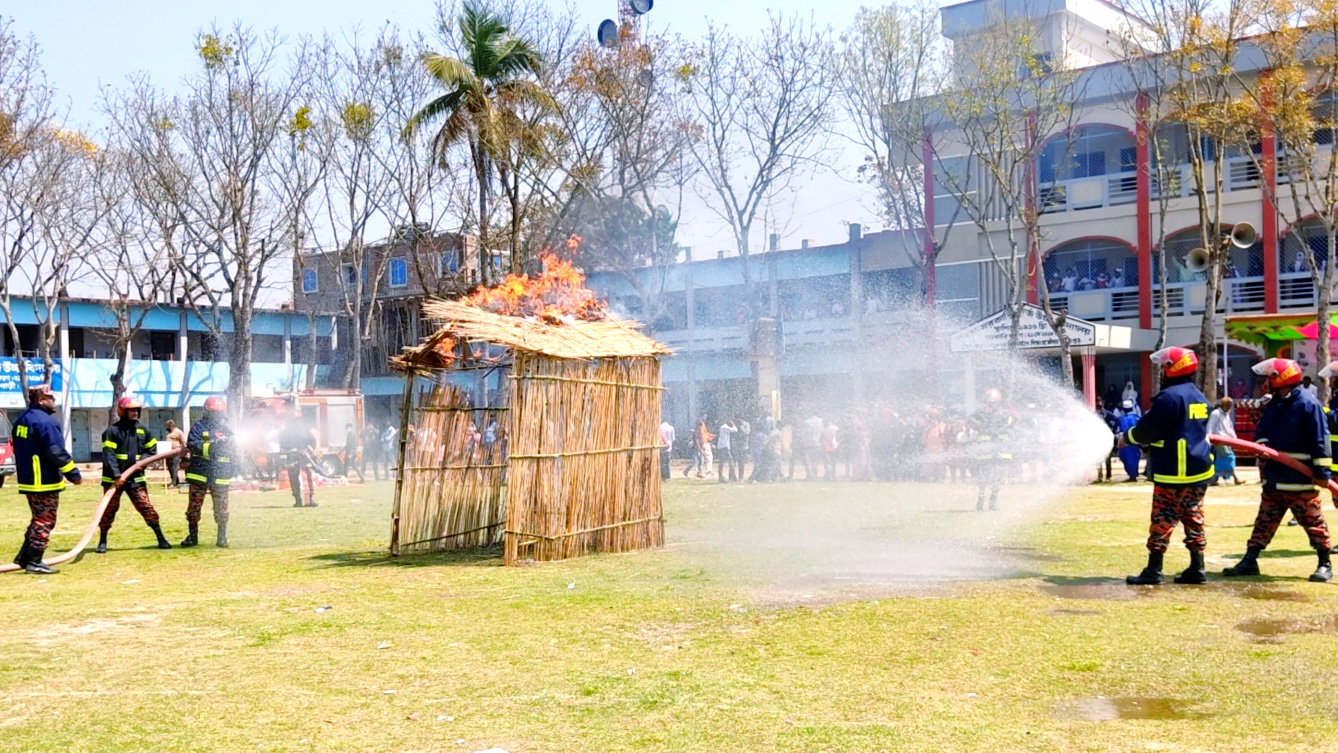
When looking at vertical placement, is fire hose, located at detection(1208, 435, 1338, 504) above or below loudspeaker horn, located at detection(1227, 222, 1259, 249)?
below

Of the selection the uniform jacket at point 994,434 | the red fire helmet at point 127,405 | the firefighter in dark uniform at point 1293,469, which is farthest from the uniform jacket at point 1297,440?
the red fire helmet at point 127,405

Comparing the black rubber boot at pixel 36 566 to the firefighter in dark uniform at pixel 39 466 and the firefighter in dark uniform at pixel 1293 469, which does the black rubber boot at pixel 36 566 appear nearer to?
the firefighter in dark uniform at pixel 39 466

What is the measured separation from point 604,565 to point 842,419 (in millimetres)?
18415

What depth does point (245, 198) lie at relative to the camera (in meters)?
35.1

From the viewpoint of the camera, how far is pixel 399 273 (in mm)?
57812

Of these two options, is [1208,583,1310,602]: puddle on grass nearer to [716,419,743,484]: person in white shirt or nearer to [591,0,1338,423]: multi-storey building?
[591,0,1338,423]: multi-storey building

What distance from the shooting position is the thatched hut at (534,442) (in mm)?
13008

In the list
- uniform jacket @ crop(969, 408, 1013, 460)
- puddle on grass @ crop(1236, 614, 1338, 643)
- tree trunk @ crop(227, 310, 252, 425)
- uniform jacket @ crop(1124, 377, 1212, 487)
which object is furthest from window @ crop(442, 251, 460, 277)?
puddle on grass @ crop(1236, 614, 1338, 643)

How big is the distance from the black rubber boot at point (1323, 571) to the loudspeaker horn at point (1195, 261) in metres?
27.8

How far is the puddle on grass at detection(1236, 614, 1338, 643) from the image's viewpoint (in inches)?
331

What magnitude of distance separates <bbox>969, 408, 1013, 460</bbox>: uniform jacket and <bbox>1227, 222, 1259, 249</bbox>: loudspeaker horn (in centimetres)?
2162

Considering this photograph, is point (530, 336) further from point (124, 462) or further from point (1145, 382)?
point (1145, 382)

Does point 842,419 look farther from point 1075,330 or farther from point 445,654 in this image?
point 445,654

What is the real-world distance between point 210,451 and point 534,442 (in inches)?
202
